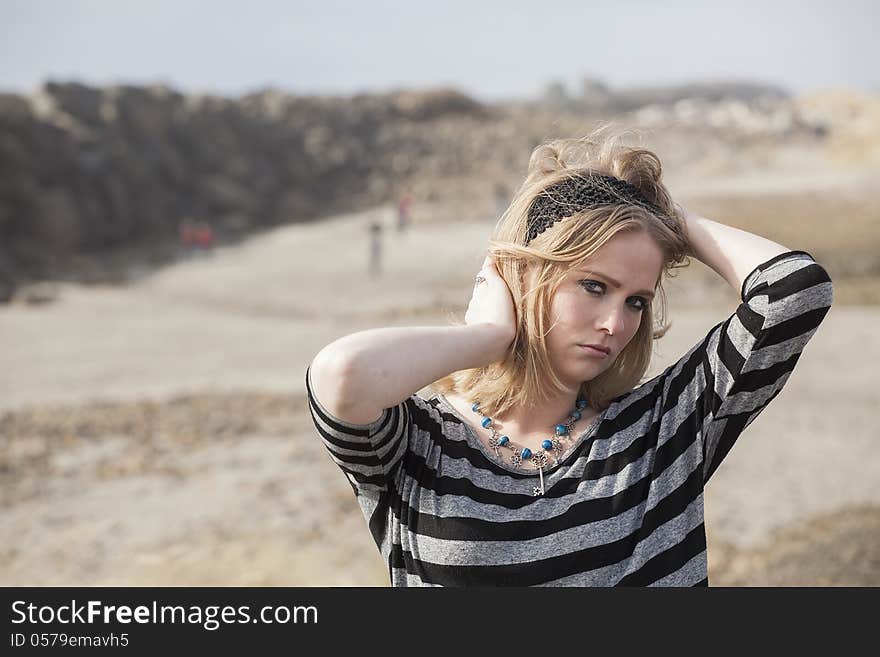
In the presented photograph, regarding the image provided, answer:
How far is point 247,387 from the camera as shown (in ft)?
32.5

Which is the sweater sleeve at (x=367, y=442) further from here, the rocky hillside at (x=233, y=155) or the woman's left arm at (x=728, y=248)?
the rocky hillside at (x=233, y=155)

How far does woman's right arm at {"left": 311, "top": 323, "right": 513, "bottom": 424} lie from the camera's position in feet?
4.46

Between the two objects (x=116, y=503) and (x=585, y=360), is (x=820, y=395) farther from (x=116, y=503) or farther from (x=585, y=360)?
(x=585, y=360)

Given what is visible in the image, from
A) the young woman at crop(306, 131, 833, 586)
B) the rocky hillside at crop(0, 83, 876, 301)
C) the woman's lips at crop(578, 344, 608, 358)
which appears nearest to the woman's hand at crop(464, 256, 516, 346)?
the young woman at crop(306, 131, 833, 586)

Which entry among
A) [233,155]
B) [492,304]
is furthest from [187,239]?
[492,304]

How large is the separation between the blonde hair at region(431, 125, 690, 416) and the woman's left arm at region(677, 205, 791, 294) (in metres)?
0.03

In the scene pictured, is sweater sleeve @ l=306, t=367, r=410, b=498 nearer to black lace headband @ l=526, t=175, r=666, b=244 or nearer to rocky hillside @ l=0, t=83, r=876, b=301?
black lace headband @ l=526, t=175, r=666, b=244

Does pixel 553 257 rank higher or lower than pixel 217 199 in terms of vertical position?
lower

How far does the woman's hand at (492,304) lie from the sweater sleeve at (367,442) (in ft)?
0.66

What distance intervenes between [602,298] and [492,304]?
18 centimetres

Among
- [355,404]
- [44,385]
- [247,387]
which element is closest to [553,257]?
[355,404]

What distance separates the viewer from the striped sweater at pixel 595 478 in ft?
4.69

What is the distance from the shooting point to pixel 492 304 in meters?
1.58
